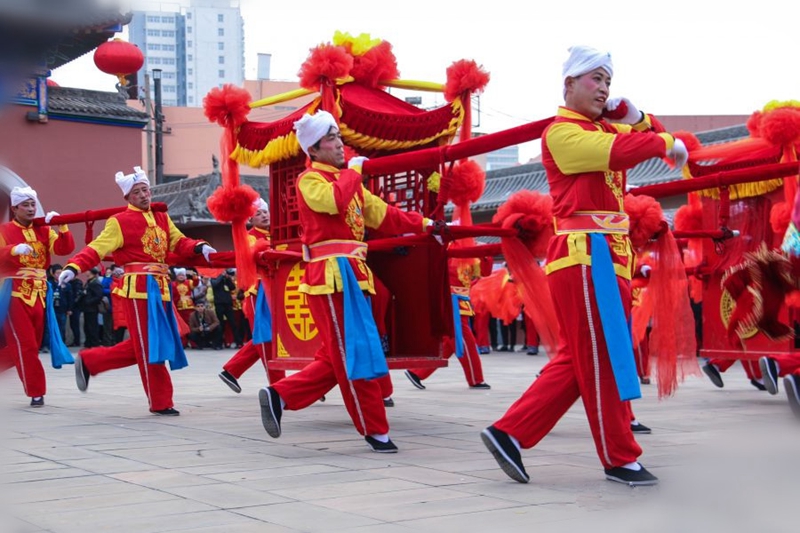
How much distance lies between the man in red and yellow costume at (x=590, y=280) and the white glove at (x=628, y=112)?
1.8 inches

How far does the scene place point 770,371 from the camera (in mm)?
7078

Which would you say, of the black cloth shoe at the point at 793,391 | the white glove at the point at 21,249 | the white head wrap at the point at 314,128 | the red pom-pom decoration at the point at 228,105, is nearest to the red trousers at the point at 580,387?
the white head wrap at the point at 314,128

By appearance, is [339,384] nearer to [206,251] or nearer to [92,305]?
[206,251]

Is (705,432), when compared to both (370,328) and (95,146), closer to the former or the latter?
(370,328)

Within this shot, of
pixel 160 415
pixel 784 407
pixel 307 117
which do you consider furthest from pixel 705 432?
pixel 160 415

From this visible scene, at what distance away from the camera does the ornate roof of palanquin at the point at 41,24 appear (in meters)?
1.18

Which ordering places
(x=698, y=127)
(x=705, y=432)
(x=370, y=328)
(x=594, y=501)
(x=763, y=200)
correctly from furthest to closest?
(x=698, y=127) → (x=763, y=200) → (x=705, y=432) → (x=370, y=328) → (x=594, y=501)

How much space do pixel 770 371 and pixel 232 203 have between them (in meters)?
3.91

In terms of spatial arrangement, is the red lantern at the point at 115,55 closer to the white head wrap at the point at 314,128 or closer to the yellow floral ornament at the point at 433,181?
the white head wrap at the point at 314,128

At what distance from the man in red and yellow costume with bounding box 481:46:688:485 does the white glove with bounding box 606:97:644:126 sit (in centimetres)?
5

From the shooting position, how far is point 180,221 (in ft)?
77.0

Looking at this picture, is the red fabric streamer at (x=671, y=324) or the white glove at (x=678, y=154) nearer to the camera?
the white glove at (x=678, y=154)

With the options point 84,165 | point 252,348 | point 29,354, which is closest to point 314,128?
point 252,348

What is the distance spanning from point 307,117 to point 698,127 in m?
24.8
